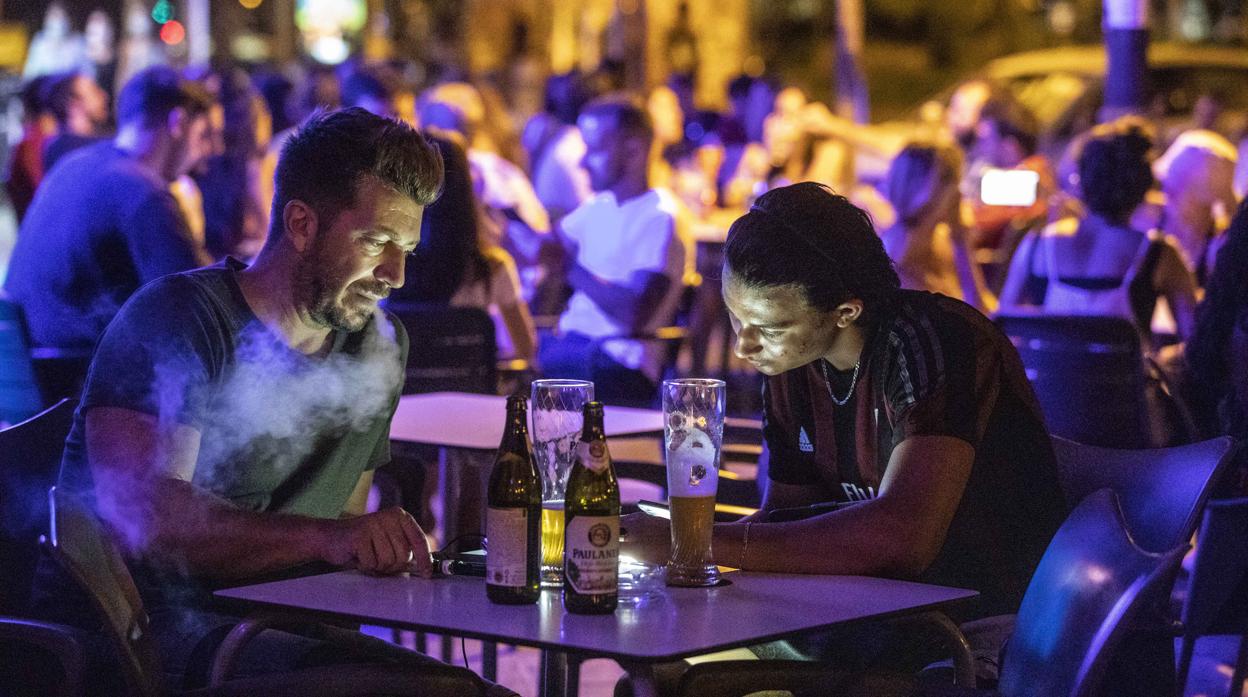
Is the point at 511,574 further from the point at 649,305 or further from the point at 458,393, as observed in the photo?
the point at 649,305

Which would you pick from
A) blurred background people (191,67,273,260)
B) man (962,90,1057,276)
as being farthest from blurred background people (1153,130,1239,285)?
blurred background people (191,67,273,260)

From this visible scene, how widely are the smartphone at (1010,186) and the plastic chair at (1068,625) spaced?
5.88m

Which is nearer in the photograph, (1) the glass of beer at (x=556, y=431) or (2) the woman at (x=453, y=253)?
(1) the glass of beer at (x=556, y=431)

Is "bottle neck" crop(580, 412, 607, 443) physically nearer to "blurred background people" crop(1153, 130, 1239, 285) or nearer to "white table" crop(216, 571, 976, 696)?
"white table" crop(216, 571, 976, 696)

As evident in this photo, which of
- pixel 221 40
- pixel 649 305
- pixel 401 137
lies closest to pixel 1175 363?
pixel 649 305

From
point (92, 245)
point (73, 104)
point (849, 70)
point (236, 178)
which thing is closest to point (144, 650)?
point (92, 245)

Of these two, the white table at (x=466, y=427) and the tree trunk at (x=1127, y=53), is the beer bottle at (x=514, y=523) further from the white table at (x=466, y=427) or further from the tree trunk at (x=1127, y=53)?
the tree trunk at (x=1127, y=53)

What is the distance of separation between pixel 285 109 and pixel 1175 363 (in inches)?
271

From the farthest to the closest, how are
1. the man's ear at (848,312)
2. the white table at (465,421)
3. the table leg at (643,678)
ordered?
1. the white table at (465,421)
2. the man's ear at (848,312)
3. the table leg at (643,678)

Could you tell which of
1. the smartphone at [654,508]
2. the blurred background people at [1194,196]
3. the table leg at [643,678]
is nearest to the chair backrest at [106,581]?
the table leg at [643,678]

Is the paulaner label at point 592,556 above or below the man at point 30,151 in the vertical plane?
below

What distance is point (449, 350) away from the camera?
5395 mm

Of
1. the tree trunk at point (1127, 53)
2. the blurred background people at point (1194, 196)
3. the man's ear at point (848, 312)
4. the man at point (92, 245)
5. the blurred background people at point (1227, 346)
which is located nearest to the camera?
the man's ear at point (848, 312)

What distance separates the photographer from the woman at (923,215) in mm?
6520
